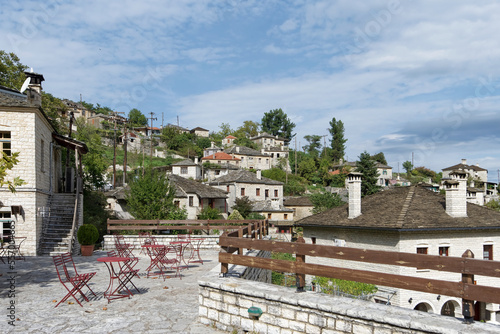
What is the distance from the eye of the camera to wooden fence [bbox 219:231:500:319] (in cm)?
407

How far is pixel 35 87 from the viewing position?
20469mm

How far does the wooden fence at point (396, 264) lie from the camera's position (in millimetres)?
4066

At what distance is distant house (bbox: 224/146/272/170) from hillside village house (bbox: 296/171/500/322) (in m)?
47.2

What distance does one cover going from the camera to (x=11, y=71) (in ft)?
86.7

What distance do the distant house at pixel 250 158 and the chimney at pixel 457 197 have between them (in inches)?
2040

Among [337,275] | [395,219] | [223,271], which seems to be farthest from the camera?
[395,219]

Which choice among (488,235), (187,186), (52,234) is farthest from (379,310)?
(187,186)

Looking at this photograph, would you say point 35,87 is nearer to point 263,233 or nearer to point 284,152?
point 263,233

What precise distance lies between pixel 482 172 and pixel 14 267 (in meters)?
107

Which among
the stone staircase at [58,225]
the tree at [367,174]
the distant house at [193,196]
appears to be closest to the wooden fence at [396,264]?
the stone staircase at [58,225]

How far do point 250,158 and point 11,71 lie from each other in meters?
52.5

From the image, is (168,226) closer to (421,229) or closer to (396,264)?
(396,264)

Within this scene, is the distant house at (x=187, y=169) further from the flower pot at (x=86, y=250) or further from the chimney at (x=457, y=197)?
the flower pot at (x=86, y=250)

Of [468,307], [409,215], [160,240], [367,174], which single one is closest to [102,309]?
[468,307]
